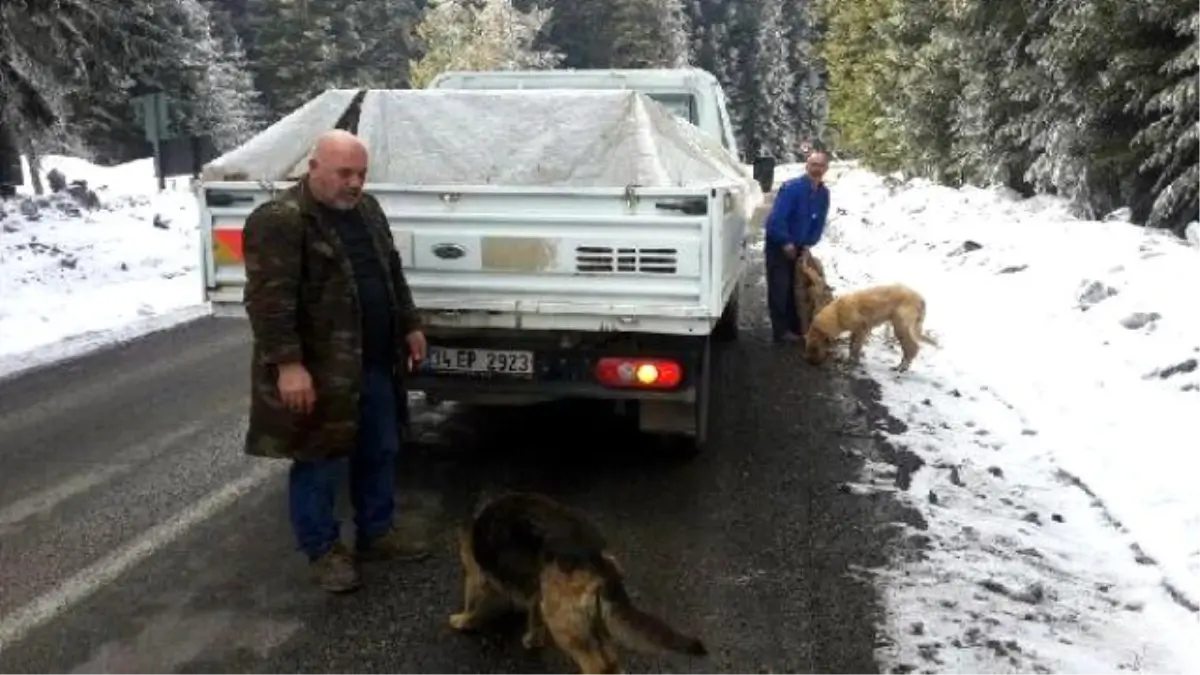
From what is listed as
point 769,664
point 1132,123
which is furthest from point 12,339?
point 1132,123

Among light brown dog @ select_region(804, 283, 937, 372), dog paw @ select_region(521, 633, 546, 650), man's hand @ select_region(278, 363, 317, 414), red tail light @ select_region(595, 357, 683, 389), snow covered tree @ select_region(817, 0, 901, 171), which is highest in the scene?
snow covered tree @ select_region(817, 0, 901, 171)

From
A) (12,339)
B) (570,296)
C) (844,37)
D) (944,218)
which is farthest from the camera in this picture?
(844,37)

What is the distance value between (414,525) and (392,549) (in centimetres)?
40

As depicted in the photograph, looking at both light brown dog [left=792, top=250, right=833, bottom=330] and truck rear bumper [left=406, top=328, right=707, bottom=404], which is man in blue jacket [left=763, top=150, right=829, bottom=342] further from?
truck rear bumper [left=406, top=328, right=707, bottom=404]

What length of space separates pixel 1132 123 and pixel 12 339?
12991 mm

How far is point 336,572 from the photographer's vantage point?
166 inches

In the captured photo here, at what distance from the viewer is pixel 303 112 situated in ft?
20.1

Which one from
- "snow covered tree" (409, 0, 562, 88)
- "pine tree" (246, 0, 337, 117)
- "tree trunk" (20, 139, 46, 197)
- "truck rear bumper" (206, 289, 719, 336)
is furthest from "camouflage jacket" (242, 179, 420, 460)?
"pine tree" (246, 0, 337, 117)

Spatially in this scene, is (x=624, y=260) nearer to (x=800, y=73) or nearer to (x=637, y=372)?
(x=637, y=372)

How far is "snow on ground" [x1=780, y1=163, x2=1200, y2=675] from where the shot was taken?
3.87 metres

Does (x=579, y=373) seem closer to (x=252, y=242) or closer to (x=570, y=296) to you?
(x=570, y=296)

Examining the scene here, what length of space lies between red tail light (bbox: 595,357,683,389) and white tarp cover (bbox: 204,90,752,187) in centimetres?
112

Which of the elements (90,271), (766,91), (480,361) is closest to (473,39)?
(90,271)

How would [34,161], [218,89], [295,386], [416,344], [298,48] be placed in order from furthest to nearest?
[298,48]
[218,89]
[34,161]
[416,344]
[295,386]
